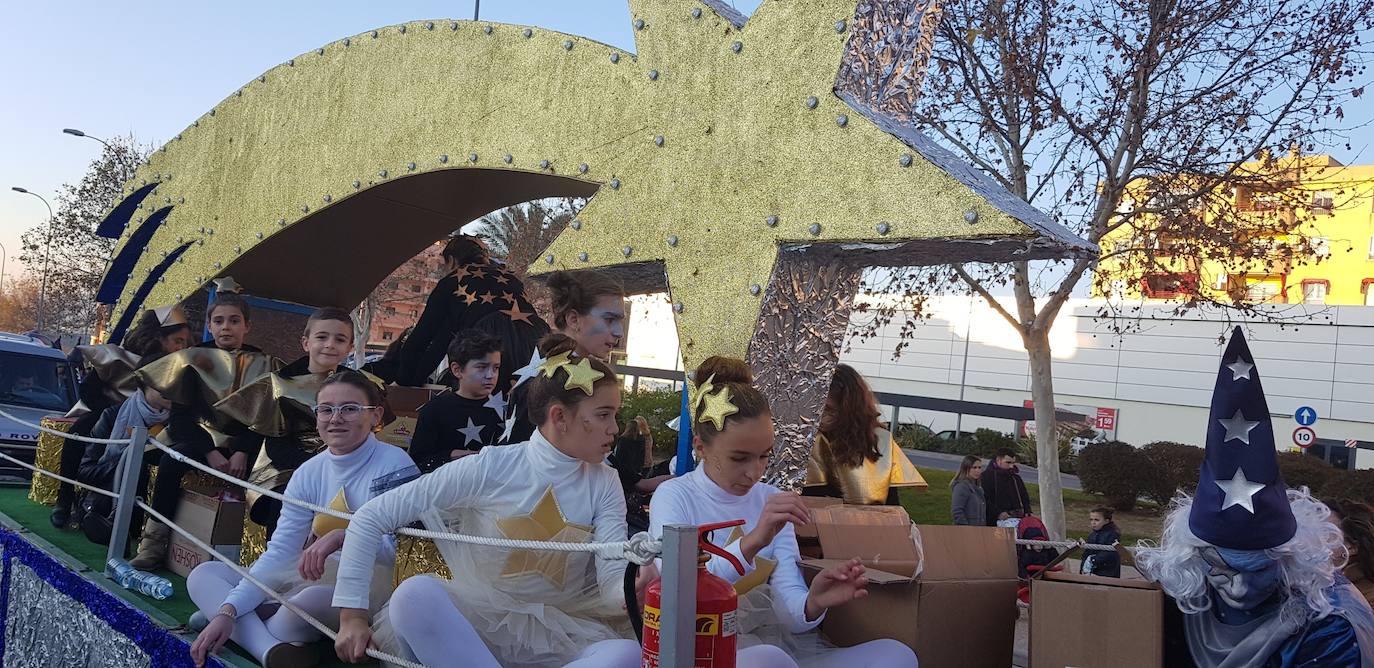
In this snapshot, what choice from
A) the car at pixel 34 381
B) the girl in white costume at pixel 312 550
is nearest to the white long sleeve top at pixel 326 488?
the girl in white costume at pixel 312 550

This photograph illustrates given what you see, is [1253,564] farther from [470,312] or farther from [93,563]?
[93,563]

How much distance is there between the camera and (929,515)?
14.8m

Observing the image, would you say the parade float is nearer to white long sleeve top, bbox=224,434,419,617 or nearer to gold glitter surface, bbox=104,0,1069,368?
gold glitter surface, bbox=104,0,1069,368

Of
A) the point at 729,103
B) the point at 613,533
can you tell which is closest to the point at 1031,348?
the point at 729,103

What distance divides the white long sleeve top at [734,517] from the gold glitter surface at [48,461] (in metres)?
4.39

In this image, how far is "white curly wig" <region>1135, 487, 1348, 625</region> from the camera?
2.47 metres

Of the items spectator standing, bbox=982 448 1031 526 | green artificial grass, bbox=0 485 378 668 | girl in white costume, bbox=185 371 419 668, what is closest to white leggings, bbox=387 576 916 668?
girl in white costume, bbox=185 371 419 668

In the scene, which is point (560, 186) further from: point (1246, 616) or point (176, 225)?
point (1246, 616)

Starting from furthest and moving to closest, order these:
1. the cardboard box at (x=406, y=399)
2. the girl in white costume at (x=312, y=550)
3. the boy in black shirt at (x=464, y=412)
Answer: the cardboard box at (x=406, y=399) → the boy in black shirt at (x=464, y=412) → the girl in white costume at (x=312, y=550)

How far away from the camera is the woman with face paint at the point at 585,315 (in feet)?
12.0

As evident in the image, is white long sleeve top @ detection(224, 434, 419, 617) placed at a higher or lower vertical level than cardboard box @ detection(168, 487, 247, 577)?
higher

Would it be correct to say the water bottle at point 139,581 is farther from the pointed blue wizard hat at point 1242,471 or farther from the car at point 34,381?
the car at point 34,381

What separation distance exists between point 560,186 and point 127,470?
90.2 inches

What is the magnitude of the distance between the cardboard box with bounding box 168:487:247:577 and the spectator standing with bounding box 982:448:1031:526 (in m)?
6.97
